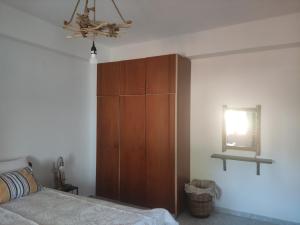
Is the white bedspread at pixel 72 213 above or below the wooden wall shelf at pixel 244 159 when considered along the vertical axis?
below

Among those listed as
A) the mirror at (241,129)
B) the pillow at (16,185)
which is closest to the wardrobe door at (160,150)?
the mirror at (241,129)

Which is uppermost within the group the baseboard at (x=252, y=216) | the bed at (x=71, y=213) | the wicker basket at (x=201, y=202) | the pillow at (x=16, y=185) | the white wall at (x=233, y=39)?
the white wall at (x=233, y=39)

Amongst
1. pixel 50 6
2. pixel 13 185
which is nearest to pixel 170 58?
pixel 50 6

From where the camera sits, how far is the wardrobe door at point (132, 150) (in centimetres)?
361

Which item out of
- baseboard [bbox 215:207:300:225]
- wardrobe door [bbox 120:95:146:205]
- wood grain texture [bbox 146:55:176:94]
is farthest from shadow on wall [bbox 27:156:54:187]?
baseboard [bbox 215:207:300:225]

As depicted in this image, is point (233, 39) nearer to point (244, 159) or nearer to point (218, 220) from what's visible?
point (244, 159)

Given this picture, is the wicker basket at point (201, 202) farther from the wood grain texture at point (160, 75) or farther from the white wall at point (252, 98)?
the wood grain texture at point (160, 75)

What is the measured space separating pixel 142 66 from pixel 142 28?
532mm

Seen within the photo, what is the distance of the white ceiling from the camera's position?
8.74 feet

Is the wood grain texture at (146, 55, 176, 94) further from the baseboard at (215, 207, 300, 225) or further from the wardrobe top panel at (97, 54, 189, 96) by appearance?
the baseboard at (215, 207, 300, 225)

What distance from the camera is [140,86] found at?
3.63 m

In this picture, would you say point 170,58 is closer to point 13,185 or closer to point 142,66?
point 142,66

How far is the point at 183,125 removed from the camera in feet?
11.6

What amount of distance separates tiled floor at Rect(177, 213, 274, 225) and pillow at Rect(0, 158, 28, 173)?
2.09 meters
